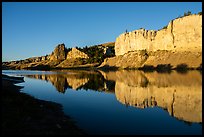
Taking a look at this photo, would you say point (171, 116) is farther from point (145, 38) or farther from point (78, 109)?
→ point (145, 38)

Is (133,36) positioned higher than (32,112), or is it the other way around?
(133,36)

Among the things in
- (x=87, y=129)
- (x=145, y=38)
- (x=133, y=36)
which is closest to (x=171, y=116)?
(x=87, y=129)

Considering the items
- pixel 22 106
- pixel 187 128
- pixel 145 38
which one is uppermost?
pixel 145 38

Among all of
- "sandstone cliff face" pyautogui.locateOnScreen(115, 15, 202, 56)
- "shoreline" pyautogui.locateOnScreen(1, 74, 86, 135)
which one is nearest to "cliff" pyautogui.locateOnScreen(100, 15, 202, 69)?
"sandstone cliff face" pyautogui.locateOnScreen(115, 15, 202, 56)

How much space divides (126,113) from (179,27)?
10494 centimetres

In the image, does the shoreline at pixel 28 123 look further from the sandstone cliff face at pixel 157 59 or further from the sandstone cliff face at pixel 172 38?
the sandstone cliff face at pixel 172 38

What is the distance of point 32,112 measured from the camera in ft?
57.2

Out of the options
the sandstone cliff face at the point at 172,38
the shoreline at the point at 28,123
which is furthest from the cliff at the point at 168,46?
the shoreline at the point at 28,123

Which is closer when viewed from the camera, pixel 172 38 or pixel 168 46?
pixel 172 38

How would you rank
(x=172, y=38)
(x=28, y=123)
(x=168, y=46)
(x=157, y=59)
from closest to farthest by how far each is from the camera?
(x=28, y=123)
(x=157, y=59)
(x=172, y=38)
(x=168, y=46)

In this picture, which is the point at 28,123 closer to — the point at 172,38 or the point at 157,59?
the point at 157,59

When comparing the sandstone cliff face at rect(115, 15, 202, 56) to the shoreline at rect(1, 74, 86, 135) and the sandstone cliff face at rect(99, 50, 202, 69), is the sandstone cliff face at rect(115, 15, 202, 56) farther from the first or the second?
the shoreline at rect(1, 74, 86, 135)

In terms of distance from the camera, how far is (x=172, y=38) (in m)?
122

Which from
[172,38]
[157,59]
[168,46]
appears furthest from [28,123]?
[168,46]
